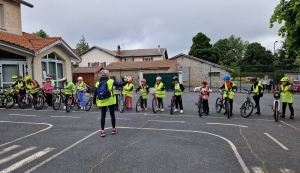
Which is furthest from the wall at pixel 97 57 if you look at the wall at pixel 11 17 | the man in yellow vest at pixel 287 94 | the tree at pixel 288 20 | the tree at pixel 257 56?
the tree at pixel 288 20

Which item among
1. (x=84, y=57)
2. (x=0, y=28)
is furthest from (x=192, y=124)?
(x=84, y=57)

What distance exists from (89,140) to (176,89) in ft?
18.3

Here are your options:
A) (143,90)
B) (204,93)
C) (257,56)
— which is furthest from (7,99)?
(257,56)

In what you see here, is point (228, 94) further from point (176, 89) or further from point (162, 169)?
point (162, 169)

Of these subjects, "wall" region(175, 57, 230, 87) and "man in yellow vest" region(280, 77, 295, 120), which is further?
"wall" region(175, 57, 230, 87)

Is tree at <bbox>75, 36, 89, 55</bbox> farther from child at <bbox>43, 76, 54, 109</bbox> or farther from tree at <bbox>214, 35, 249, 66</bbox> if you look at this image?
child at <bbox>43, 76, 54, 109</bbox>

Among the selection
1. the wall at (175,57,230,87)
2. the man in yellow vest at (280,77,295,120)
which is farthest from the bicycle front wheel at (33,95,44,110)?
the wall at (175,57,230,87)

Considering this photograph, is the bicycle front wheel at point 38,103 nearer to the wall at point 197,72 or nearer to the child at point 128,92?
the child at point 128,92

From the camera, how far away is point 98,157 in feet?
16.4

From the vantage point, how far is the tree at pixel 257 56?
209 feet

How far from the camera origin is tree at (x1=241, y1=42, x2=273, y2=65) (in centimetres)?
6377

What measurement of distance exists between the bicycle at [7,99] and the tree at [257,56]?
199 ft

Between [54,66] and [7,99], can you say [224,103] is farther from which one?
[54,66]

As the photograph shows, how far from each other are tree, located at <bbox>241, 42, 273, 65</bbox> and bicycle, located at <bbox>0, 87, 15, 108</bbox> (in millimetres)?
60792
